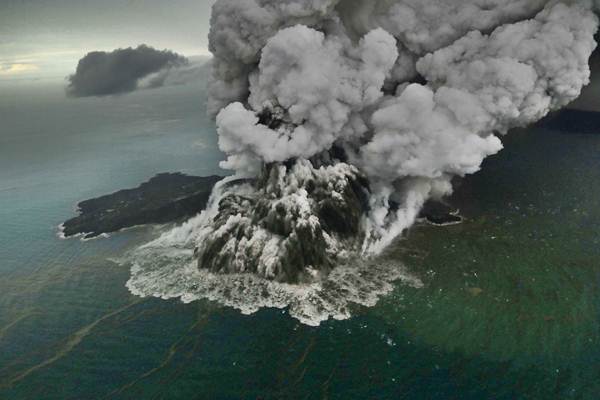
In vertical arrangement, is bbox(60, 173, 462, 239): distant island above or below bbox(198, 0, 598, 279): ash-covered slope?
below

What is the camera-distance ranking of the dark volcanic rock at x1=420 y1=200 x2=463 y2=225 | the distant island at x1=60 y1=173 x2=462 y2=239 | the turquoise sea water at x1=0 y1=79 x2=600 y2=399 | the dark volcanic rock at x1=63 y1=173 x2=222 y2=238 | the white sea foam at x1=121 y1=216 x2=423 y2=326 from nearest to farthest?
the turquoise sea water at x1=0 y1=79 x2=600 y2=399 → the white sea foam at x1=121 y1=216 x2=423 y2=326 → the dark volcanic rock at x1=420 y1=200 x2=463 y2=225 → the distant island at x1=60 y1=173 x2=462 y2=239 → the dark volcanic rock at x1=63 y1=173 x2=222 y2=238

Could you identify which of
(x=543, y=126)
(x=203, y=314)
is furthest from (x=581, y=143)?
(x=203, y=314)

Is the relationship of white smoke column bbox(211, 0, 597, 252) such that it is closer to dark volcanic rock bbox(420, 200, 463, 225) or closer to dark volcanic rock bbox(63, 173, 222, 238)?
dark volcanic rock bbox(420, 200, 463, 225)

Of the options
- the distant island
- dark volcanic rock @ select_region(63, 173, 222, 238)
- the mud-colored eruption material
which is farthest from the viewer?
dark volcanic rock @ select_region(63, 173, 222, 238)

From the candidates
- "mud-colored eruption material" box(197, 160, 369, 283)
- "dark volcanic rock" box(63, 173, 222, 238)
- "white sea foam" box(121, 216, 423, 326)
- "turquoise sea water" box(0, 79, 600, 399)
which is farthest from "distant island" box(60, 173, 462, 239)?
"white sea foam" box(121, 216, 423, 326)

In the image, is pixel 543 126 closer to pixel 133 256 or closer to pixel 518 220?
pixel 518 220

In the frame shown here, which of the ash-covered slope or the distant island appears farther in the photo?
the distant island
